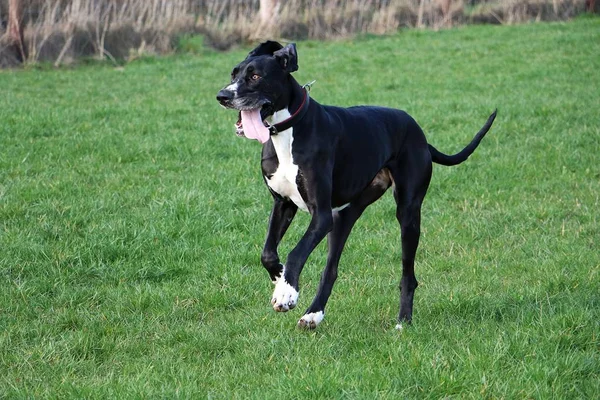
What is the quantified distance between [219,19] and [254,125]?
16782 mm

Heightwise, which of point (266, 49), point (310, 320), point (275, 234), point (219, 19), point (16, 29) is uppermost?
point (266, 49)

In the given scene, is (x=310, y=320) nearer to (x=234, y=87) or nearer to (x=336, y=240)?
(x=336, y=240)

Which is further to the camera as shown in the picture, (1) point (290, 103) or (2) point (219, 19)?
(2) point (219, 19)

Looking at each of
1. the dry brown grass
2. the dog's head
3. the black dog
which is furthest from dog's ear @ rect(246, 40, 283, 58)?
the dry brown grass

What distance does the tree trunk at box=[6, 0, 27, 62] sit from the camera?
677 inches

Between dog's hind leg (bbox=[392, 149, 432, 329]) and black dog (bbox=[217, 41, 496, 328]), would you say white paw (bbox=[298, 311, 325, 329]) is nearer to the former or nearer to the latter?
black dog (bbox=[217, 41, 496, 328])

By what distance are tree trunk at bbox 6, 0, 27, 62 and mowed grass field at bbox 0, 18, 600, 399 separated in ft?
15.7

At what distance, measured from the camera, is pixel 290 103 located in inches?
190

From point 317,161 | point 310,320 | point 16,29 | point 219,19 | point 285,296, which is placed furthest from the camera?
point 219,19

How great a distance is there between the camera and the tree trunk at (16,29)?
1719cm

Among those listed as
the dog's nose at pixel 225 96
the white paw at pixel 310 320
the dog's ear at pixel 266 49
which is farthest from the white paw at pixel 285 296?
the dog's ear at pixel 266 49

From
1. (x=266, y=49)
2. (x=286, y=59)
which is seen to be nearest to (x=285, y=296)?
(x=286, y=59)

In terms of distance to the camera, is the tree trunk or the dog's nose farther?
the tree trunk

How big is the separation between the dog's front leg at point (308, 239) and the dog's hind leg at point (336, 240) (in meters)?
0.53
